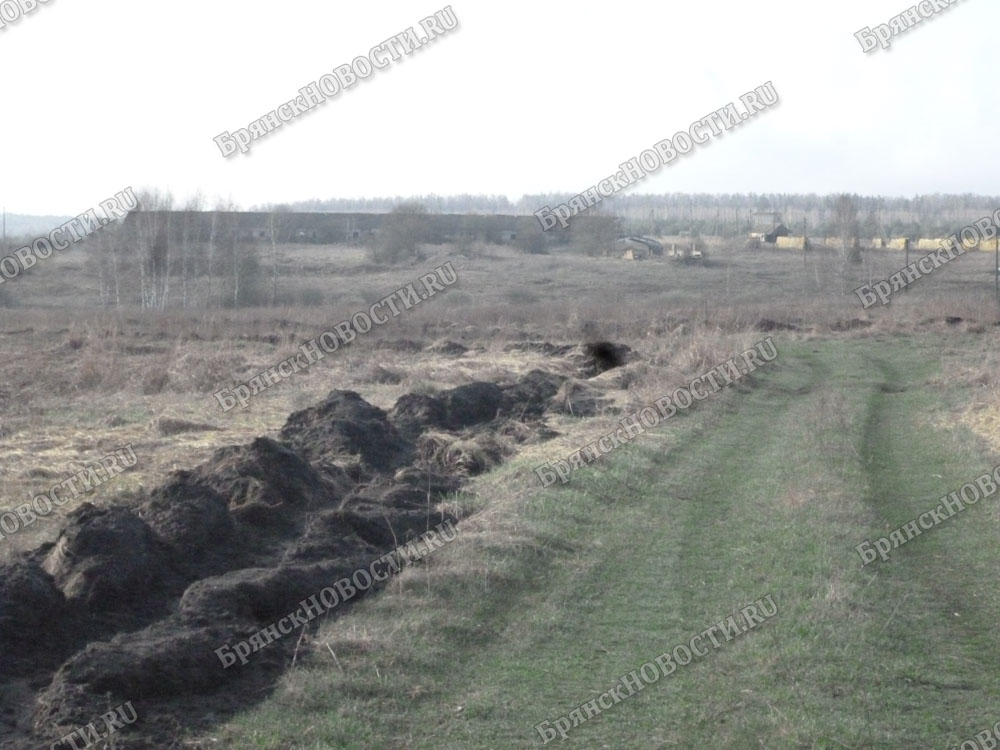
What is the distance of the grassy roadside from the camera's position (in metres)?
5.70

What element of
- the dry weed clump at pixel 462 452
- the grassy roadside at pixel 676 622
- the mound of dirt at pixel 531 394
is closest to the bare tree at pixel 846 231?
the mound of dirt at pixel 531 394

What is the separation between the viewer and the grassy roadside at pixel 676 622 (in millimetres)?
5703

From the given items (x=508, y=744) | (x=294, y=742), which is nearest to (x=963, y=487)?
(x=508, y=744)

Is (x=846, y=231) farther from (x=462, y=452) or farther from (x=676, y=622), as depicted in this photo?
(x=676, y=622)

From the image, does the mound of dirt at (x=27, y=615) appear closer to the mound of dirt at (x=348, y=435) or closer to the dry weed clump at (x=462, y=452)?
the mound of dirt at (x=348, y=435)

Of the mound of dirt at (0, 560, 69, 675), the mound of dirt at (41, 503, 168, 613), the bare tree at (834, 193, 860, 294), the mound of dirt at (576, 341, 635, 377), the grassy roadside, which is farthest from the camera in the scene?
the bare tree at (834, 193, 860, 294)

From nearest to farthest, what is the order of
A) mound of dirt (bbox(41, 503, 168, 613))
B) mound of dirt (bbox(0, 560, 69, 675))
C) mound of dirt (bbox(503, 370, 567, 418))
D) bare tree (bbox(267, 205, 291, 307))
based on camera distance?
Result: mound of dirt (bbox(0, 560, 69, 675)) → mound of dirt (bbox(41, 503, 168, 613)) → mound of dirt (bbox(503, 370, 567, 418)) → bare tree (bbox(267, 205, 291, 307))

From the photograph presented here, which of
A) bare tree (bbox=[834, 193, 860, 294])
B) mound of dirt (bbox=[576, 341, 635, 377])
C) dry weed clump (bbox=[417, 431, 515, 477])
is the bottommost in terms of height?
bare tree (bbox=[834, 193, 860, 294])

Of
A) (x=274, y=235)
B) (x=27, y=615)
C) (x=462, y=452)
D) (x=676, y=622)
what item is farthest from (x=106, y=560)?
(x=274, y=235)

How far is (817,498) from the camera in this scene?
35.8 ft

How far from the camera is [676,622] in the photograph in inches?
296

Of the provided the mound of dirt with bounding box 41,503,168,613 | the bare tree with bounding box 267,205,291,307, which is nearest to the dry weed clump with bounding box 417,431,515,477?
the mound of dirt with bounding box 41,503,168,613

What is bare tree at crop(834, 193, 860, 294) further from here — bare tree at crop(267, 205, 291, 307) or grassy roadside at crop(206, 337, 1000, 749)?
grassy roadside at crop(206, 337, 1000, 749)

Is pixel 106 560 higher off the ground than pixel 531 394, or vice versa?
pixel 106 560
